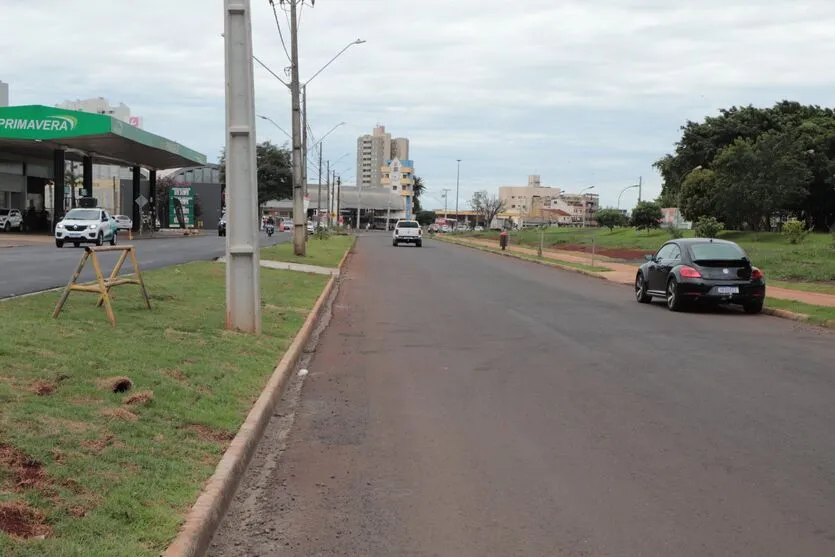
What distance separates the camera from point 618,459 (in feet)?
19.4

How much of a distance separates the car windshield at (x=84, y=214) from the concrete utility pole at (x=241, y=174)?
85.6 ft

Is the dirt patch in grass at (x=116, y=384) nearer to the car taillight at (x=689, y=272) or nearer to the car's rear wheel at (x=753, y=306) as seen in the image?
the car taillight at (x=689, y=272)

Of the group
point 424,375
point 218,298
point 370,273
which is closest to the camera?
point 424,375

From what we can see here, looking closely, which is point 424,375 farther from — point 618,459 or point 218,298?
point 218,298

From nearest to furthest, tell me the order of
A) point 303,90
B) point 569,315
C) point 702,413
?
point 702,413 < point 569,315 < point 303,90

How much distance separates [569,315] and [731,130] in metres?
51.1

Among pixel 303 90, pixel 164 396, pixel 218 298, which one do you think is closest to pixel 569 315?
pixel 218 298

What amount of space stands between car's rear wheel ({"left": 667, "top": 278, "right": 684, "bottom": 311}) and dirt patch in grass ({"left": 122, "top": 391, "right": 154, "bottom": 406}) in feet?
39.2

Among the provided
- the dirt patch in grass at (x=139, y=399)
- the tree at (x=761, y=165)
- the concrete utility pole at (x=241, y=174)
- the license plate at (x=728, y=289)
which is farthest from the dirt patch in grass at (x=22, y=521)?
the tree at (x=761, y=165)

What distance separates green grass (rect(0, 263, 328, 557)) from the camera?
13.3 feet

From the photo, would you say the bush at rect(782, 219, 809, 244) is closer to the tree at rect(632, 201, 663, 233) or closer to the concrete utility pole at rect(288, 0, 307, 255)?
the concrete utility pole at rect(288, 0, 307, 255)

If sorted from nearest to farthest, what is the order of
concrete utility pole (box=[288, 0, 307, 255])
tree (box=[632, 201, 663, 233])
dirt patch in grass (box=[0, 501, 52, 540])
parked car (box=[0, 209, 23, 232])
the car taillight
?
1. dirt patch in grass (box=[0, 501, 52, 540])
2. the car taillight
3. concrete utility pole (box=[288, 0, 307, 255])
4. parked car (box=[0, 209, 23, 232])
5. tree (box=[632, 201, 663, 233])

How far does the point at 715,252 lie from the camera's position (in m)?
16.1

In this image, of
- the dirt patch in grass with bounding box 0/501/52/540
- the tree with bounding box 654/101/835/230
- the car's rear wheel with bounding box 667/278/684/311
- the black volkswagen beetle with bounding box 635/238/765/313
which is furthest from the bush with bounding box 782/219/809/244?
the dirt patch in grass with bounding box 0/501/52/540
